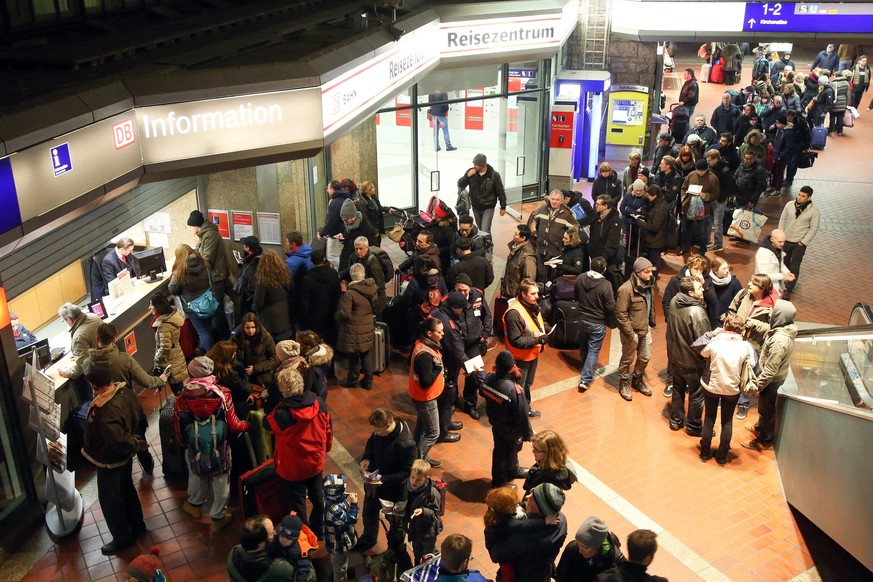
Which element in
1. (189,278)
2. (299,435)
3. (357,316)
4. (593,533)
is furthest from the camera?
(189,278)

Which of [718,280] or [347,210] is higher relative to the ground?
[347,210]

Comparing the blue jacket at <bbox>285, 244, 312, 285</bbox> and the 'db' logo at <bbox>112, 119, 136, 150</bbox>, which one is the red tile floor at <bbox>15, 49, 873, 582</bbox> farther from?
the 'db' logo at <bbox>112, 119, 136, 150</bbox>

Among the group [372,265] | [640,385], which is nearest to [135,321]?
[372,265]

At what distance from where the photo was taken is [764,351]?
339 inches

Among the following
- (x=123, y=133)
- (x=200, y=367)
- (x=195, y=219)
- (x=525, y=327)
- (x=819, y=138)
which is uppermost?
(x=123, y=133)

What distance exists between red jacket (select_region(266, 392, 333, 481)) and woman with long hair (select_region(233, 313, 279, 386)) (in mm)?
1224

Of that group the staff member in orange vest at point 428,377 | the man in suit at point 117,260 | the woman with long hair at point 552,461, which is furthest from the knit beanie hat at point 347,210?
the woman with long hair at point 552,461

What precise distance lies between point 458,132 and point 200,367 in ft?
33.5

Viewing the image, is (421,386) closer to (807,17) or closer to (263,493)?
(263,493)

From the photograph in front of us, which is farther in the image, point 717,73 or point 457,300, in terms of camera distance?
point 717,73

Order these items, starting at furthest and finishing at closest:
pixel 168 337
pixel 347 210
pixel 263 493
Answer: pixel 347 210, pixel 168 337, pixel 263 493

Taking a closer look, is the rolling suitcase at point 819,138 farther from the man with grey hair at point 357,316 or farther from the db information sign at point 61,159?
the db information sign at point 61,159

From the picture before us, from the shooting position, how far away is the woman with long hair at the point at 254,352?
803 centimetres

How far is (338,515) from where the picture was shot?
6.39 meters
